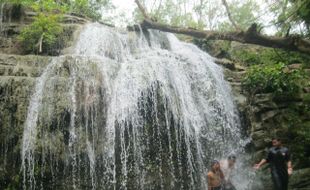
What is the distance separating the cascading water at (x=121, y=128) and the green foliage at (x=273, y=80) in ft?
5.79

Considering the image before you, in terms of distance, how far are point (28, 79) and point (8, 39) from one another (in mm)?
5130

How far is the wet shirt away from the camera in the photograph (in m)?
8.08

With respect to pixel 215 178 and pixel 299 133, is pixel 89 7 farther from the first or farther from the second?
pixel 215 178

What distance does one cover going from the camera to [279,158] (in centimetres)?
809

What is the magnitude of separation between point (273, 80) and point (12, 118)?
308 inches

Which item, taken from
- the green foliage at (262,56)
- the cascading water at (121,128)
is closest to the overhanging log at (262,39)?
the cascading water at (121,128)

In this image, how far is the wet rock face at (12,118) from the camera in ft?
26.8

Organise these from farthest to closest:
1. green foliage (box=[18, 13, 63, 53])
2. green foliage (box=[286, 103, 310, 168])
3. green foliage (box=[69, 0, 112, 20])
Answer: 1. green foliage (box=[69, 0, 112, 20])
2. green foliage (box=[18, 13, 63, 53])
3. green foliage (box=[286, 103, 310, 168])

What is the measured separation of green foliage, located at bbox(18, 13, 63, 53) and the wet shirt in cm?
847

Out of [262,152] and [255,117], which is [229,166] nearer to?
[262,152]

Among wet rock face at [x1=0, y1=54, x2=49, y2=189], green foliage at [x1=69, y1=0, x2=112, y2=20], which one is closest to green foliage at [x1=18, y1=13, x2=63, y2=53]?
wet rock face at [x1=0, y1=54, x2=49, y2=189]

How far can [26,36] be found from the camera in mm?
12922

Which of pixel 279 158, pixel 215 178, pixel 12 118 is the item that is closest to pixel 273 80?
pixel 279 158

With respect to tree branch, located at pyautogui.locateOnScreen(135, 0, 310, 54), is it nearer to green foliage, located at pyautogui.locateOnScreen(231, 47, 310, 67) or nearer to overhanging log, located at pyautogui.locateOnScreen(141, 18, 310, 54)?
overhanging log, located at pyautogui.locateOnScreen(141, 18, 310, 54)
